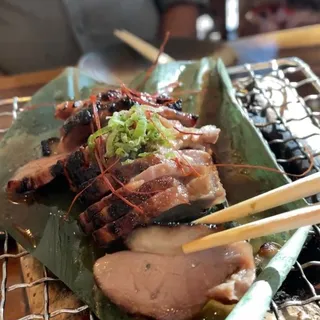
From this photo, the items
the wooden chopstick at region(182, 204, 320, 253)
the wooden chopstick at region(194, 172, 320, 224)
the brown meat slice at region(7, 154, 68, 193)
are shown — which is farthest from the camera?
the brown meat slice at region(7, 154, 68, 193)

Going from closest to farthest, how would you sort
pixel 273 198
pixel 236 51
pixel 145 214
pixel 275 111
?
pixel 273 198
pixel 145 214
pixel 275 111
pixel 236 51

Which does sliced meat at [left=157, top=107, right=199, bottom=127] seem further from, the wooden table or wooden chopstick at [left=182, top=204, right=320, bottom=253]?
the wooden table

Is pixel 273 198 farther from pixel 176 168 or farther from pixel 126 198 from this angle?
pixel 126 198

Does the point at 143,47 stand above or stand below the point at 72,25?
below

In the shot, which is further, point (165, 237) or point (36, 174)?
point (36, 174)

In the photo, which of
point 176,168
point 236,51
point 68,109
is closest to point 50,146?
point 68,109

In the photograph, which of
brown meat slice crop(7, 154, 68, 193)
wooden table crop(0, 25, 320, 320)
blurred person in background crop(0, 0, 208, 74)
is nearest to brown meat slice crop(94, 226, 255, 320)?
brown meat slice crop(7, 154, 68, 193)
